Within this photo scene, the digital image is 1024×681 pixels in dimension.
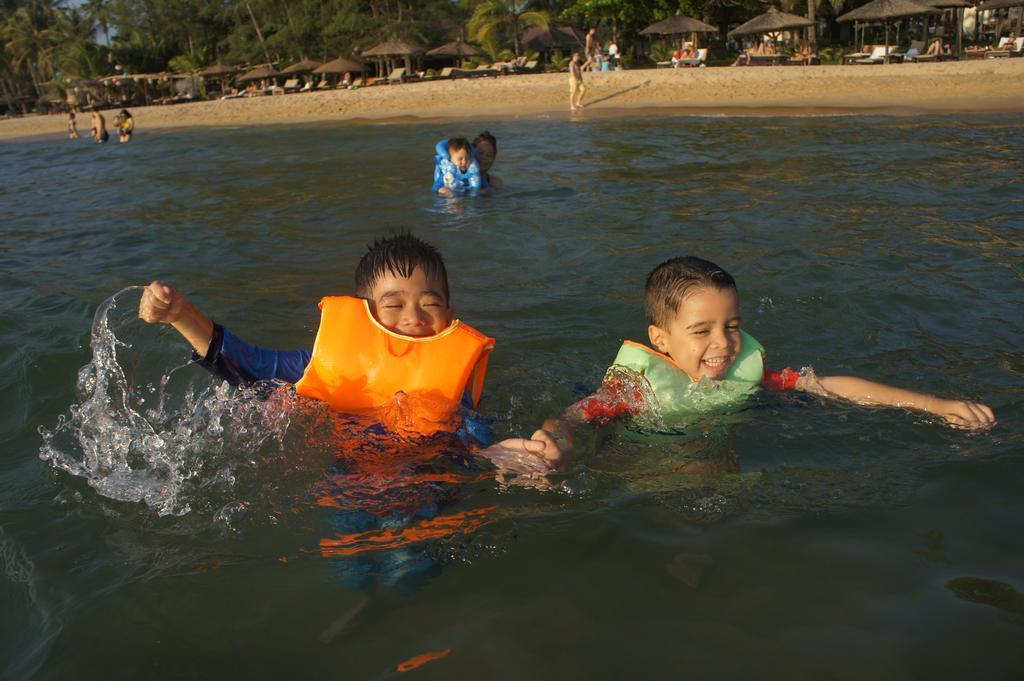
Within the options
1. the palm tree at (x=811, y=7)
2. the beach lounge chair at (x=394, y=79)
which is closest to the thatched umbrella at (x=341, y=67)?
the beach lounge chair at (x=394, y=79)

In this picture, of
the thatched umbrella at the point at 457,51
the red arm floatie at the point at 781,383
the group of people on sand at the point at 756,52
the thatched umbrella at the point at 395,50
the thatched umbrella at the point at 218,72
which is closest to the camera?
the red arm floatie at the point at 781,383

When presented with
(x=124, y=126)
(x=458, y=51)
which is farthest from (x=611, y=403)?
(x=458, y=51)

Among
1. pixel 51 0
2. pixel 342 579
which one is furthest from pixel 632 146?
pixel 51 0

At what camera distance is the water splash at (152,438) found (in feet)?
11.5

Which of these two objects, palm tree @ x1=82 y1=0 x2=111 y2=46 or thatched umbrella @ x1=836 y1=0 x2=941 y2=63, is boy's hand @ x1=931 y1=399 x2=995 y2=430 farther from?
palm tree @ x1=82 y1=0 x2=111 y2=46

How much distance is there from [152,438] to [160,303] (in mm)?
868

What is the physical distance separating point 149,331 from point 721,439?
3.84 metres

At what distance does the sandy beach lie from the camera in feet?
68.4

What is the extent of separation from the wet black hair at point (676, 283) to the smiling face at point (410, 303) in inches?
38.0

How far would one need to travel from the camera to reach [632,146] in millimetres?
15555

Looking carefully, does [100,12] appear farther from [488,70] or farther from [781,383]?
[781,383]

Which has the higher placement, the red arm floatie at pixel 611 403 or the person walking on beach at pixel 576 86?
the person walking on beach at pixel 576 86

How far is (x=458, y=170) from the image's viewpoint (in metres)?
10.5

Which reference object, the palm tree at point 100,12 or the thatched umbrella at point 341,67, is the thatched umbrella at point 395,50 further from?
the palm tree at point 100,12
